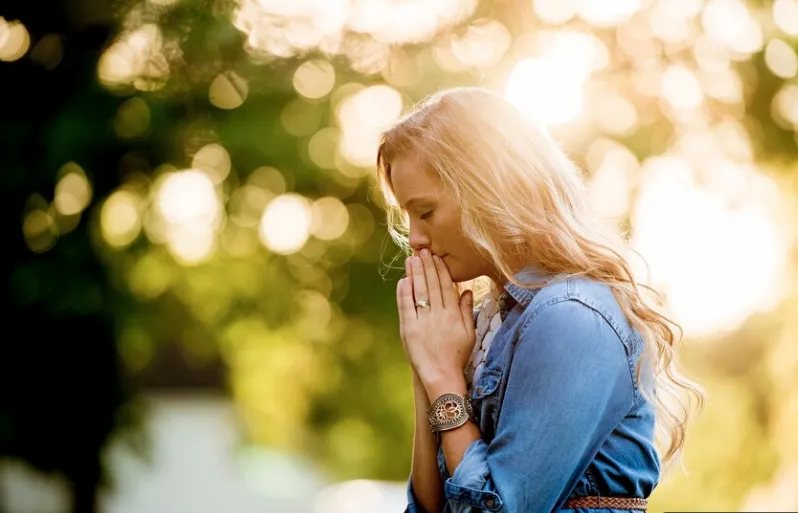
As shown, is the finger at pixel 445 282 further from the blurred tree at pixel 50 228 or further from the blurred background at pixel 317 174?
the blurred tree at pixel 50 228

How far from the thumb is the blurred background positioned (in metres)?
5.01

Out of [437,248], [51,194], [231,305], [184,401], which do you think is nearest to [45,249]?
[51,194]

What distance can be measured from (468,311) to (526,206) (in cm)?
36

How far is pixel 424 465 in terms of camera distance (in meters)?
2.63

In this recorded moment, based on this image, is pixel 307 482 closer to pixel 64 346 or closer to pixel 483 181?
pixel 64 346

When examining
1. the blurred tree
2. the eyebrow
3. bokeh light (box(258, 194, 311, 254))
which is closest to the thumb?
the eyebrow

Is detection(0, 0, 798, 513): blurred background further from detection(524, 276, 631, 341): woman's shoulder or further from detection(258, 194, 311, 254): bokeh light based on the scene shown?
detection(524, 276, 631, 341): woman's shoulder

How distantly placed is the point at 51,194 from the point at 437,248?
675 centimetres

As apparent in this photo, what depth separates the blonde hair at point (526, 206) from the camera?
2445 millimetres

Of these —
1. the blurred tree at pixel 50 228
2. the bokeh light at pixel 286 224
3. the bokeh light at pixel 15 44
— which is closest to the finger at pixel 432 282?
the blurred tree at pixel 50 228

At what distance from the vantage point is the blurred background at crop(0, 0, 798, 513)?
27.3 feet

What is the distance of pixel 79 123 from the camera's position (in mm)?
8336

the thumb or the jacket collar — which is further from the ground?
the jacket collar

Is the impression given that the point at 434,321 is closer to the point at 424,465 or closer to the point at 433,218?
the point at 433,218
